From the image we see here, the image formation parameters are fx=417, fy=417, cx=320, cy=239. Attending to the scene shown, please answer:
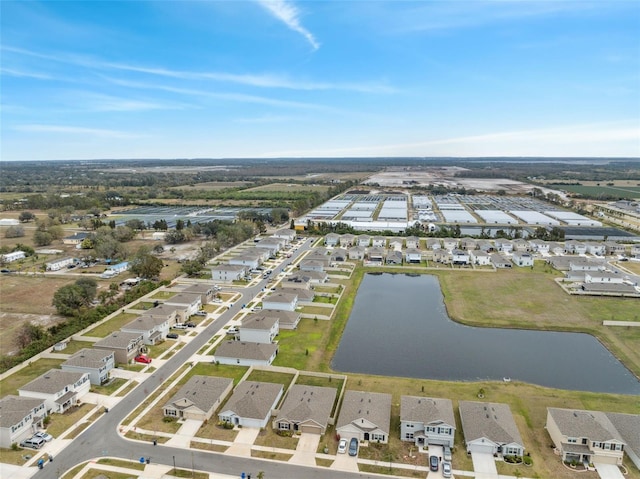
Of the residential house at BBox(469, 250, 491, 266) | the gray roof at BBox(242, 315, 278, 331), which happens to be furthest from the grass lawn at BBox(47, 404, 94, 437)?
the residential house at BBox(469, 250, 491, 266)

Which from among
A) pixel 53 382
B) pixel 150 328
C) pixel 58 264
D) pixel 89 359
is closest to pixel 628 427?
pixel 150 328

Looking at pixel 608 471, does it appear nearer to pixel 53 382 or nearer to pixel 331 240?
pixel 53 382

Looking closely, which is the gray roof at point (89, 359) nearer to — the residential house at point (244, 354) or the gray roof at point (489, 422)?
the residential house at point (244, 354)

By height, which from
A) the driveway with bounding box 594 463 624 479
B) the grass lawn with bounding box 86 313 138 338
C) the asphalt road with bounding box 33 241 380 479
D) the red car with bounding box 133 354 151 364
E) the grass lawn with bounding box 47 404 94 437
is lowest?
the driveway with bounding box 594 463 624 479

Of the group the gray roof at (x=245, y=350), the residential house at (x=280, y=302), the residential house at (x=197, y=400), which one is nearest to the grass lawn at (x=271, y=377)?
the gray roof at (x=245, y=350)

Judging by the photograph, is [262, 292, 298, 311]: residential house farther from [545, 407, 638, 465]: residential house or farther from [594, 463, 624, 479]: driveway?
[594, 463, 624, 479]: driveway

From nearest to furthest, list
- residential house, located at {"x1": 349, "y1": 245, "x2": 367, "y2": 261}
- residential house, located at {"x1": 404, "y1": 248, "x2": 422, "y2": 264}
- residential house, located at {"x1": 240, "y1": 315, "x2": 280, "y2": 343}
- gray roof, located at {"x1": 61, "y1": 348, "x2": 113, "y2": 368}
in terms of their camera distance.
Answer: gray roof, located at {"x1": 61, "y1": 348, "x2": 113, "y2": 368}
residential house, located at {"x1": 240, "y1": 315, "x2": 280, "y2": 343}
residential house, located at {"x1": 404, "y1": 248, "x2": 422, "y2": 264}
residential house, located at {"x1": 349, "y1": 245, "x2": 367, "y2": 261}
